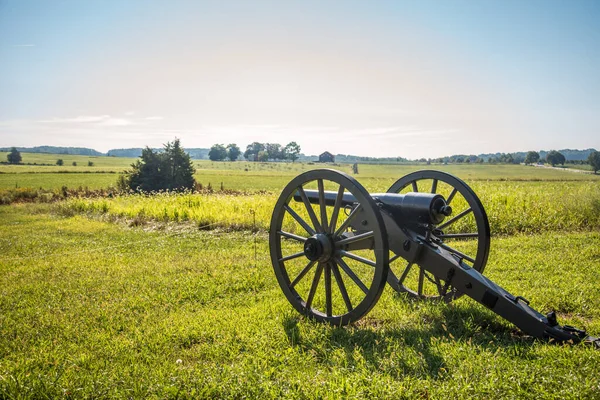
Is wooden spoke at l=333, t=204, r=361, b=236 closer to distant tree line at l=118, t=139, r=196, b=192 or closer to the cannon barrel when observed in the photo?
the cannon barrel

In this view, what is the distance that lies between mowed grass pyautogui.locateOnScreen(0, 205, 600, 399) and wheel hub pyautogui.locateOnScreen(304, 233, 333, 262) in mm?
761

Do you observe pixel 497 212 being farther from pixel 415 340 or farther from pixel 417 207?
pixel 415 340

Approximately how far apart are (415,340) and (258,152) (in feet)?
465

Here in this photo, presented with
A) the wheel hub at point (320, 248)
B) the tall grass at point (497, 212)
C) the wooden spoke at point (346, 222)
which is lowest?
the tall grass at point (497, 212)

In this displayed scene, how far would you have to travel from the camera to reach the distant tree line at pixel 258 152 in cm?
13862

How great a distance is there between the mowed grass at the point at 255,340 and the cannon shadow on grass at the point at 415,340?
2 centimetres

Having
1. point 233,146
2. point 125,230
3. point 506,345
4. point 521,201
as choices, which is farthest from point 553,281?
point 233,146

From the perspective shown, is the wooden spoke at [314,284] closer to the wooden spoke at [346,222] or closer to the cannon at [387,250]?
the cannon at [387,250]

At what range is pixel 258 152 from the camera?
144000 millimetres

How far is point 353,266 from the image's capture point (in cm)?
823

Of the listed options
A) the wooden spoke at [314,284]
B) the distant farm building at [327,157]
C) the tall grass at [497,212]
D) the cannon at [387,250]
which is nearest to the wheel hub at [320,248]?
the cannon at [387,250]

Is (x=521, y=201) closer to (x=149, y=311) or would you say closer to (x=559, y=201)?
(x=559, y=201)

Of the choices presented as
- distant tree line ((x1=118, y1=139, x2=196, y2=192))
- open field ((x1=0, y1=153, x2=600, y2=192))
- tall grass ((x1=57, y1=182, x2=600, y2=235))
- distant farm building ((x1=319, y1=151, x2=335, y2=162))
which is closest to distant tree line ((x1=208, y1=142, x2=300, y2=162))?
distant farm building ((x1=319, y1=151, x2=335, y2=162))

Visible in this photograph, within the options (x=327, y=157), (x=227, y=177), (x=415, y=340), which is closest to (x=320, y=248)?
(x=415, y=340)
